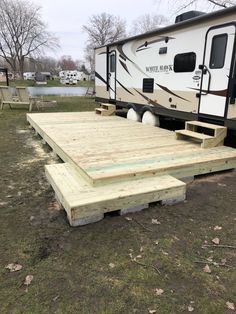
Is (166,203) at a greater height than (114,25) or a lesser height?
lesser

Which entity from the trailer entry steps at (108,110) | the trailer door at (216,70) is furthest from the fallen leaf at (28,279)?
the trailer entry steps at (108,110)

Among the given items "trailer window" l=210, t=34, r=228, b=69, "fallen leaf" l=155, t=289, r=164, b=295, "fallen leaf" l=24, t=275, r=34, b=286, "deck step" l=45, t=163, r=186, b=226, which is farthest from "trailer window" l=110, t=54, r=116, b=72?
"fallen leaf" l=155, t=289, r=164, b=295

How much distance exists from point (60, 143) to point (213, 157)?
8.40 feet

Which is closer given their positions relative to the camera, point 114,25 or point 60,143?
point 60,143

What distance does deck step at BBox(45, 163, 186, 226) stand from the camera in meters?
2.87

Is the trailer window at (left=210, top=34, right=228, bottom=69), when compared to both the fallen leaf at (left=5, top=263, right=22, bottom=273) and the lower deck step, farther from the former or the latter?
the fallen leaf at (left=5, top=263, right=22, bottom=273)

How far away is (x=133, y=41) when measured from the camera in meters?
7.79

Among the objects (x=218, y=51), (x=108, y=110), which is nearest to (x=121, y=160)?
(x=218, y=51)

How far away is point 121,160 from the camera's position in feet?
13.2

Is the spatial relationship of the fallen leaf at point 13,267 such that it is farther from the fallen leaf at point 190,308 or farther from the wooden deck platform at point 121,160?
the fallen leaf at point 190,308

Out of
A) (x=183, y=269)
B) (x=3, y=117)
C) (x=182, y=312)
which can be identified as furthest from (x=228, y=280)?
(x=3, y=117)

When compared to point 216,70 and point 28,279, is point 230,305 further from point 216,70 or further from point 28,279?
point 216,70

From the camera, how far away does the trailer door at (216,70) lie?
15.9 ft

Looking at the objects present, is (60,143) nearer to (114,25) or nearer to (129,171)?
(129,171)
